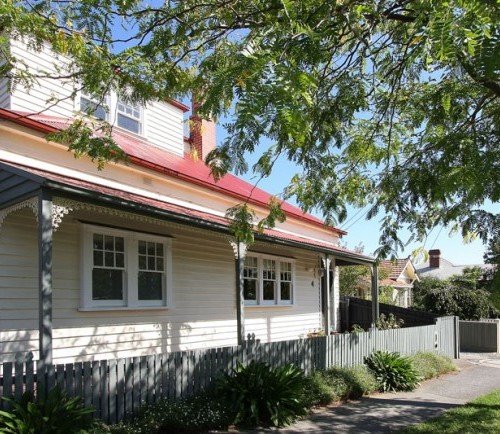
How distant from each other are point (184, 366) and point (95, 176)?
14.3ft

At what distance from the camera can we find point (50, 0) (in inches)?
273

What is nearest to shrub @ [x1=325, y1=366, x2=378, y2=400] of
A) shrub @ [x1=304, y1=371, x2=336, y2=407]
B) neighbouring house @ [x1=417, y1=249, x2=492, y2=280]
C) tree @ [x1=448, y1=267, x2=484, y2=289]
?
shrub @ [x1=304, y1=371, x2=336, y2=407]

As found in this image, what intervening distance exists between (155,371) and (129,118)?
292 inches

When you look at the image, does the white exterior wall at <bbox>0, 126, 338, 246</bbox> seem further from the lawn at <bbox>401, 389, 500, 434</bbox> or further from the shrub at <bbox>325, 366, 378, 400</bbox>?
the lawn at <bbox>401, 389, 500, 434</bbox>

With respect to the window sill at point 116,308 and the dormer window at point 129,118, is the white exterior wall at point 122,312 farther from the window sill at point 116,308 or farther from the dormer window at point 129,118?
the dormer window at point 129,118

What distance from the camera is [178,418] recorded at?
7.85 m

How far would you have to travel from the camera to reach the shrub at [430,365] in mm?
13176

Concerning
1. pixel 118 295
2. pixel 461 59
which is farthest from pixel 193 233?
pixel 461 59

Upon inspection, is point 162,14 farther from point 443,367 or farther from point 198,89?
point 443,367

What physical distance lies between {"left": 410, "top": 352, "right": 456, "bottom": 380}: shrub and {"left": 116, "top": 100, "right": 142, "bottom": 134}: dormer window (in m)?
8.88

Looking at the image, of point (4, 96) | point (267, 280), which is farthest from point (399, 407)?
point (4, 96)

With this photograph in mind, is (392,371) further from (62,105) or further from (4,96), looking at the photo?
(4,96)

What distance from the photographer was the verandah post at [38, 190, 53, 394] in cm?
722

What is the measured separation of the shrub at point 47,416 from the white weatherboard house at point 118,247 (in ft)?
2.10
